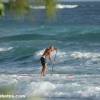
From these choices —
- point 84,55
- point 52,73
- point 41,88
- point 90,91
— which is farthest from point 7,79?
point 84,55

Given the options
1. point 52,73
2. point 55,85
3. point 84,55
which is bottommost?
point 84,55

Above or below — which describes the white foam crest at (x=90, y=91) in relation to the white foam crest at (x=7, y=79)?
above

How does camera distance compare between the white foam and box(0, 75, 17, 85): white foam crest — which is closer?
the white foam

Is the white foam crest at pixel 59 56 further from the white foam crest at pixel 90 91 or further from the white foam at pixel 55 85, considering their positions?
the white foam crest at pixel 90 91

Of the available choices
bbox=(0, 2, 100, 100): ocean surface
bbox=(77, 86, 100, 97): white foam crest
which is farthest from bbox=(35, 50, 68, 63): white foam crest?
bbox=(77, 86, 100, 97): white foam crest

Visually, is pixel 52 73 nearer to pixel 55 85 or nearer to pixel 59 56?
pixel 55 85

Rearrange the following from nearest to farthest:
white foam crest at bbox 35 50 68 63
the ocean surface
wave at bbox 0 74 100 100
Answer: the ocean surface < wave at bbox 0 74 100 100 < white foam crest at bbox 35 50 68 63

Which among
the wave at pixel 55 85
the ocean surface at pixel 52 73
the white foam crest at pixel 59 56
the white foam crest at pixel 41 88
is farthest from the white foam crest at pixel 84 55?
the white foam crest at pixel 41 88

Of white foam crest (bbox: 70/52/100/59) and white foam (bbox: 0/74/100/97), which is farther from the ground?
white foam (bbox: 0/74/100/97)

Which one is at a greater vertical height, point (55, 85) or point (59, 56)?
point (55, 85)

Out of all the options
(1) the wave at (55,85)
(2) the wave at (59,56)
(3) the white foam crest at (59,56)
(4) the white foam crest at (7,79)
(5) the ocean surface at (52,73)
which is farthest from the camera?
(3) the white foam crest at (59,56)

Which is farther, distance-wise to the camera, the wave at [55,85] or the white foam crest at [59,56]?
the white foam crest at [59,56]

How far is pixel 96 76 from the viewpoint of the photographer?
63.6 feet

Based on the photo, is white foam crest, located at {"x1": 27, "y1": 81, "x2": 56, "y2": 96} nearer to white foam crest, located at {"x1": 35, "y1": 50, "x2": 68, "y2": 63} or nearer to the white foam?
the white foam
